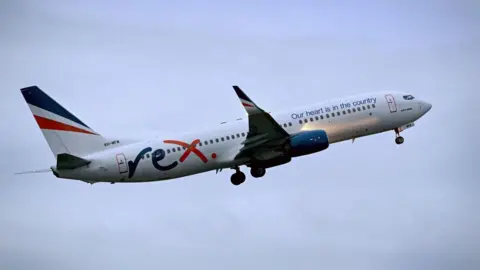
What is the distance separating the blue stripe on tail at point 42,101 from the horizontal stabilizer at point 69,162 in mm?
4016

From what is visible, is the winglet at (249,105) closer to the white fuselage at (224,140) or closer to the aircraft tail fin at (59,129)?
the white fuselage at (224,140)

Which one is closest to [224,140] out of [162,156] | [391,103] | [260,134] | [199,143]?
[199,143]

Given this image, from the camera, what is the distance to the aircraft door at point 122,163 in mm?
72812

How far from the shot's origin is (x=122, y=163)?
72812 mm

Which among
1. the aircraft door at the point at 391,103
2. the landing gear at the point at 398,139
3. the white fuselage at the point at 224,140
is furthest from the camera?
the landing gear at the point at 398,139

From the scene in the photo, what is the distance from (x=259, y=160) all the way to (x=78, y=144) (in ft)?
46.1

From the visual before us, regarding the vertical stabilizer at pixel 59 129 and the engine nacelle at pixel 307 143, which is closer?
the vertical stabilizer at pixel 59 129

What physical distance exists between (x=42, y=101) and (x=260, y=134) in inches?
656

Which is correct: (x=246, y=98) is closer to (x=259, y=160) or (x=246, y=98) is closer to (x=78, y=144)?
(x=259, y=160)

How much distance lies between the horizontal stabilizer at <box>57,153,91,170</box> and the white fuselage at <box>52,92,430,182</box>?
14.6 inches

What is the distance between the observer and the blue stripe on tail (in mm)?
73875

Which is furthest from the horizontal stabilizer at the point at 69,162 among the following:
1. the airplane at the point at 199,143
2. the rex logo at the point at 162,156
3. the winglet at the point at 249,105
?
the winglet at the point at 249,105

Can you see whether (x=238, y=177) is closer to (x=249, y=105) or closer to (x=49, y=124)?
(x=249, y=105)

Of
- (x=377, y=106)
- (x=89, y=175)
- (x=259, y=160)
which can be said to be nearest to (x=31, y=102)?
(x=89, y=175)
